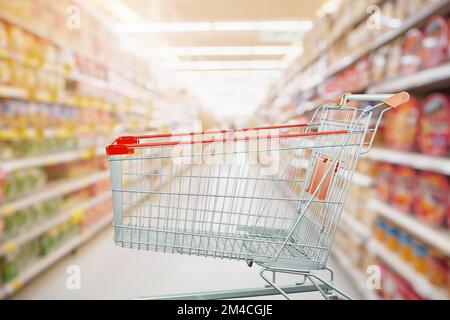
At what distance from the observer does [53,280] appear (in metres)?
3.01

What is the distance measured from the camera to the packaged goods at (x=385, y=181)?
2457 mm

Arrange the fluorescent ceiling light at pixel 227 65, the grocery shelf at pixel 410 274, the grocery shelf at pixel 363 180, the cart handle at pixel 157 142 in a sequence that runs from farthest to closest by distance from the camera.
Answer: the fluorescent ceiling light at pixel 227 65, the grocery shelf at pixel 363 180, the grocery shelf at pixel 410 274, the cart handle at pixel 157 142

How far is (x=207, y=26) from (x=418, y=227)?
6.38m

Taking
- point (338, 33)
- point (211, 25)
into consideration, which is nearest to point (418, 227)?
point (338, 33)

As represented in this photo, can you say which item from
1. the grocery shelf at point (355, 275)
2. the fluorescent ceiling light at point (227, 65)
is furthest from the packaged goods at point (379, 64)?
the fluorescent ceiling light at point (227, 65)

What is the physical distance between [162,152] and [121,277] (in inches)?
84.1

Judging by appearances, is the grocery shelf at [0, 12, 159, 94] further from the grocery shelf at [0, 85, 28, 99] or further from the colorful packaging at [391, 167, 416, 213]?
the colorful packaging at [391, 167, 416, 213]

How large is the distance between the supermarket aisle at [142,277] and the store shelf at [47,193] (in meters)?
0.66

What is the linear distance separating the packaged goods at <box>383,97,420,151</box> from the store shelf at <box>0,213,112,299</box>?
8.82 feet

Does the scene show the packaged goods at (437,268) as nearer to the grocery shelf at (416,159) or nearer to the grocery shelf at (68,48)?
the grocery shelf at (416,159)

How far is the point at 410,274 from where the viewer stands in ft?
6.75

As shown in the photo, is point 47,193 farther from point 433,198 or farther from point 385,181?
point 433,198

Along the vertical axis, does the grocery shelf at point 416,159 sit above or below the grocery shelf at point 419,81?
below
